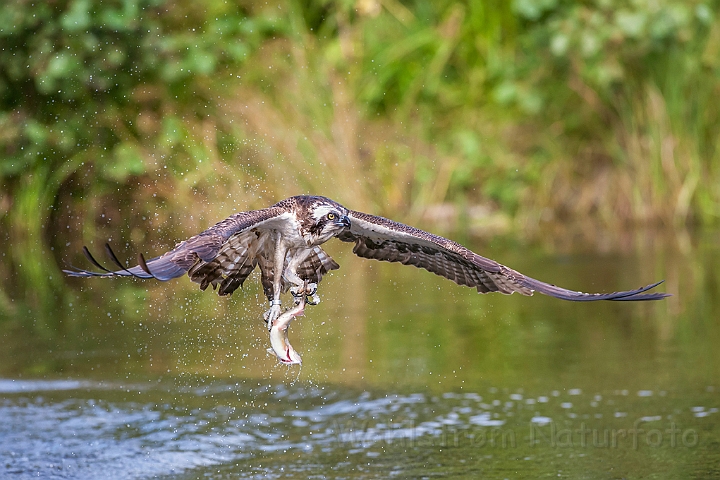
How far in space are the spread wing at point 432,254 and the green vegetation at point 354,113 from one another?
6.68 meters

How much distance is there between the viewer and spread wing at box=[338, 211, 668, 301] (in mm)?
5816

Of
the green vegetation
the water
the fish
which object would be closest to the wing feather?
the fish

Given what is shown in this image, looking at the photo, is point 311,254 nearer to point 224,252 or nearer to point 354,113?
point 224,252

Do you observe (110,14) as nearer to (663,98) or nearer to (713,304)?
(663,98)

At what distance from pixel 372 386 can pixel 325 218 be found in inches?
67.0

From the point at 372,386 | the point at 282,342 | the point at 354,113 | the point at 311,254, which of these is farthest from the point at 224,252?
the point at 354,113

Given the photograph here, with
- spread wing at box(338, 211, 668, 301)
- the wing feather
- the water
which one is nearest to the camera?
the wing feather

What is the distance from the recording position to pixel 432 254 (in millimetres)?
6281

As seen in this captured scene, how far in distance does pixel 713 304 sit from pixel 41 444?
551cm

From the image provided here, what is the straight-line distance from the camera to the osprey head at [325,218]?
5.86m

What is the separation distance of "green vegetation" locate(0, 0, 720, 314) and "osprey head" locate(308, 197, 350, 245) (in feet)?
23.2

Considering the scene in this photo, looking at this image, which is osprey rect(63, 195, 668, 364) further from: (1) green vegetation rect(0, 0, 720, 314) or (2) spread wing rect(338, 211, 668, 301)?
(1) green vegetation rect(0, 0, 720, 314)

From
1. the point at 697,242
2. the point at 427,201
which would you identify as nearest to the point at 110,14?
the point at 427,201

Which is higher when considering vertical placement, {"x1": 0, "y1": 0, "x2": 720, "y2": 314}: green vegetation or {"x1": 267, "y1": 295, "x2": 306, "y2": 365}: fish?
{"x1": 0, "y1": 0, "x2": 720, "y2": 314}: green vegetation
